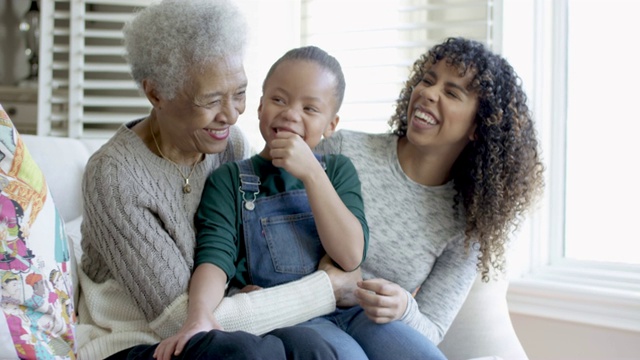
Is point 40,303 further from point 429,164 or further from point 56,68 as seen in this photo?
point 56,68

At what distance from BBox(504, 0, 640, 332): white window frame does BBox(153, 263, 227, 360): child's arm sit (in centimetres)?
128

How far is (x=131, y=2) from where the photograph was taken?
2865mm

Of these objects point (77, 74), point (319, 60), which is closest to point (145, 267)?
point (319, 60)

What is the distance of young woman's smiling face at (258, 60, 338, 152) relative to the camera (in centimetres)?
146

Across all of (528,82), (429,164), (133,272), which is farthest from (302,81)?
(528,82)

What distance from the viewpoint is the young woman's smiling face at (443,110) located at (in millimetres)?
1596

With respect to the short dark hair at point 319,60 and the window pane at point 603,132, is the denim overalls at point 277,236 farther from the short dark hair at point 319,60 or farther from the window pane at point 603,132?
the window pane at point 603,132

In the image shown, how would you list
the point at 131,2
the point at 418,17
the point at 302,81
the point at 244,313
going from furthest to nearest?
1. the point at 131,2
2. the point at 418,17
3. the point at 302,81
4. the point at 244,313

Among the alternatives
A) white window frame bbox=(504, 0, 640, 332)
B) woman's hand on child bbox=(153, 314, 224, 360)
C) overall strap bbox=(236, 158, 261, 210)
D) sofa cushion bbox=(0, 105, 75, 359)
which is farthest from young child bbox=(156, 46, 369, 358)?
white window frame bbox=(504, 0, 640, 332)

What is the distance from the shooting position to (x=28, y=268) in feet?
3.98

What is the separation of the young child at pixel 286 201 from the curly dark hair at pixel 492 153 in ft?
0.95

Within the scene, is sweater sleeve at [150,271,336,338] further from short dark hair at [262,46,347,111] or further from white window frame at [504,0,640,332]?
white window frame at [504,0,640,332]

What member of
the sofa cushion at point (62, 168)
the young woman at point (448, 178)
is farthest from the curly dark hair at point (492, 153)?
the sofa cushion at point (62, 168)

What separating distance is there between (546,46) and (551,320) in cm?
92
